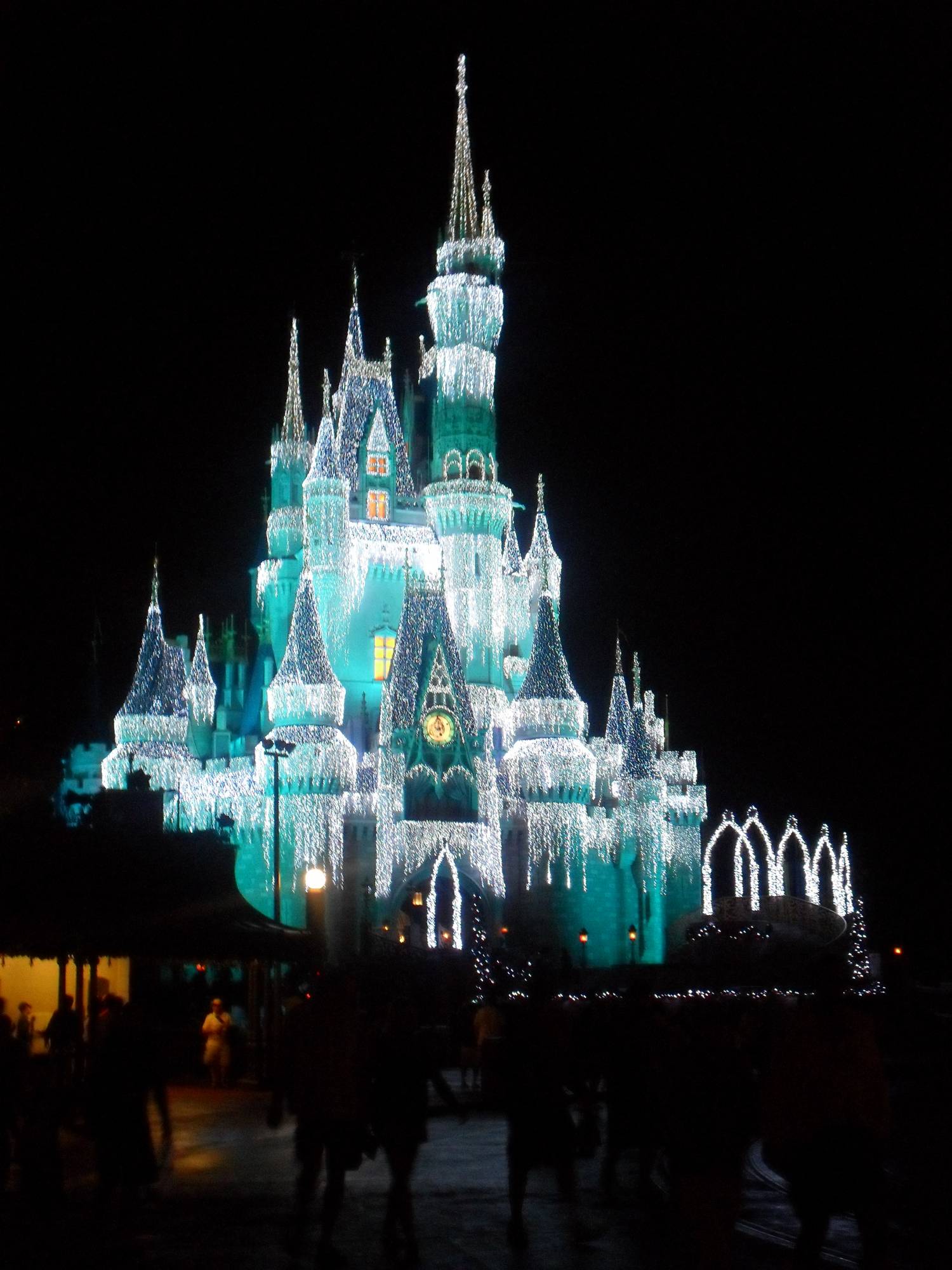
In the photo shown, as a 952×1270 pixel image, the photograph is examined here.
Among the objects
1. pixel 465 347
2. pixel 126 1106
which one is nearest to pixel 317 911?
pixel 465 347

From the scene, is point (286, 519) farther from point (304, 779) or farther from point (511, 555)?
point (304, 779)

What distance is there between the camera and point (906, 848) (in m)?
64.7

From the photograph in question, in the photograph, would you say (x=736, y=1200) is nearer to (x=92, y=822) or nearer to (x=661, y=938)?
(x=92, y=822)

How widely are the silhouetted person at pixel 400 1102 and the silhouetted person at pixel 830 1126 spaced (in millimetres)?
3577

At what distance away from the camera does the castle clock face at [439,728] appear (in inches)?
2003

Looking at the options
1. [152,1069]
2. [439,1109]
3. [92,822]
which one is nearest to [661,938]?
[92,822]

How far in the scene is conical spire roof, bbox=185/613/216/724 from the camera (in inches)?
2340

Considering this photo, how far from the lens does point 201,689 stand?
59.7m

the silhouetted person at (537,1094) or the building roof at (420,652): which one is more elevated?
the building roof at (420,652)

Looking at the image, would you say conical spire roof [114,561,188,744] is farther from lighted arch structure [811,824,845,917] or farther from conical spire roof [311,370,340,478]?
lighted arch structure [811,824,845,917]

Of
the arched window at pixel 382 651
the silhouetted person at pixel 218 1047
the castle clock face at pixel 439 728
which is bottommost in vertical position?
the silhouetted person at pixel 218 1047

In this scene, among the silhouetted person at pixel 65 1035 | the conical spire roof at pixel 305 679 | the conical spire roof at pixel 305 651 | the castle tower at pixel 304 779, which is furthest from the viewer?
the conical spire roof at pixel 305 651

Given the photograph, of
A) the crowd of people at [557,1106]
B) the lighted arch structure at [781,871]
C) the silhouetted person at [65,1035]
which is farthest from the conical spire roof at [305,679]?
the crowd of people at [557,1106]

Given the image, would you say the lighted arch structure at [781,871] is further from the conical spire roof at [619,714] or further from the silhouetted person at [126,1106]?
the silhouetted person at [126,1106]
